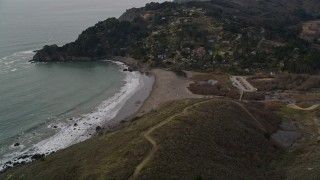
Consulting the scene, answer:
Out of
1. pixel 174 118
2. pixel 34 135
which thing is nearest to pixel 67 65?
pixel 34 135

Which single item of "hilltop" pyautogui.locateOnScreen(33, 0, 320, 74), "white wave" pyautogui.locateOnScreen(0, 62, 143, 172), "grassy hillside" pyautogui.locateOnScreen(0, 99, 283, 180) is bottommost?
"white wave" pyautogui.locateOnScreen(0, 62, 143, 172)

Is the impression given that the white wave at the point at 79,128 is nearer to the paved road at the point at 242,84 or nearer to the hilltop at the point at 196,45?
the paved road at the point at 242,84

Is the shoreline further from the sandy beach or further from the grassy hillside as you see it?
the grassy hillside

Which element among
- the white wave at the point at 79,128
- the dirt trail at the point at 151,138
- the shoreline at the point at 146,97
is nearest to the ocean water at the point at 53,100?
the white wave at the point at 79,128

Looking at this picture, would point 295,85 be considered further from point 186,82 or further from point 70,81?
point 70,81

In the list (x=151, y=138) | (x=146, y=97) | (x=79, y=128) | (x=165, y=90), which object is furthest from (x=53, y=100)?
(x=151, y=138)

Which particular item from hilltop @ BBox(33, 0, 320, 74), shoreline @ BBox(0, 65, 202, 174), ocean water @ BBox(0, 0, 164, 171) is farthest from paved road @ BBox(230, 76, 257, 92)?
ocean water @ BBox(0, 0, 164, 171)

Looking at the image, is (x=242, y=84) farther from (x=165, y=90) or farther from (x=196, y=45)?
(x=196, y=45)
